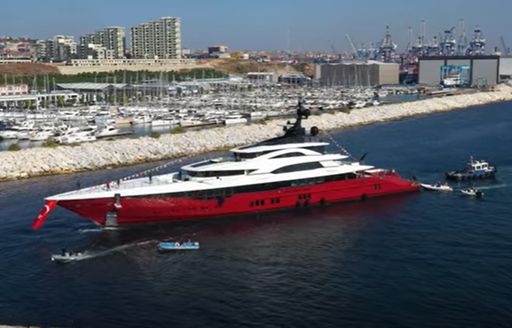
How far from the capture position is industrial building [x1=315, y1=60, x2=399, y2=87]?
88.4m

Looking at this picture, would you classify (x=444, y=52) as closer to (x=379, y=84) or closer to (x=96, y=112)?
(x=379, y=84)

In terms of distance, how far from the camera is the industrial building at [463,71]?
3135 inches

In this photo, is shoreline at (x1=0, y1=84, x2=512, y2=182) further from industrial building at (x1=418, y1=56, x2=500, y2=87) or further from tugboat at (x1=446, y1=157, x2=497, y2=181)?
industrial building at (x1=418, y1=56, x2=500, y2=87)

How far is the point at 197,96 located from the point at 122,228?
47367 millimetres

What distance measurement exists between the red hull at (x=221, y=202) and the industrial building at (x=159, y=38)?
3457 inches

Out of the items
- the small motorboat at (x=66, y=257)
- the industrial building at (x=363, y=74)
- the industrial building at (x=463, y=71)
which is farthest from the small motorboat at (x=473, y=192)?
the industrial building at (x=363, y=74)

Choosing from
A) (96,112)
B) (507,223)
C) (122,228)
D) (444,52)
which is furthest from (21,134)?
(444,52)

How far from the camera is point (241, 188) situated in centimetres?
1817

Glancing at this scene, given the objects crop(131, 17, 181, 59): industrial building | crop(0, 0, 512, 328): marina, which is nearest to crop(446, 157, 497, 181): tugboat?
crop(0, 0, 512, 328): marina

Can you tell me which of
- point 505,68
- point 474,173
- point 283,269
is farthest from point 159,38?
point 283,269

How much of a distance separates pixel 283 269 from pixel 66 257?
4973 mm

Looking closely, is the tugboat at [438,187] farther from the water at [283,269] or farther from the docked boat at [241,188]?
the docked boat at [241,188]

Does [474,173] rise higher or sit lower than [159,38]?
lower

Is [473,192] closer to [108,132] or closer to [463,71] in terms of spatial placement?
[108,132]
